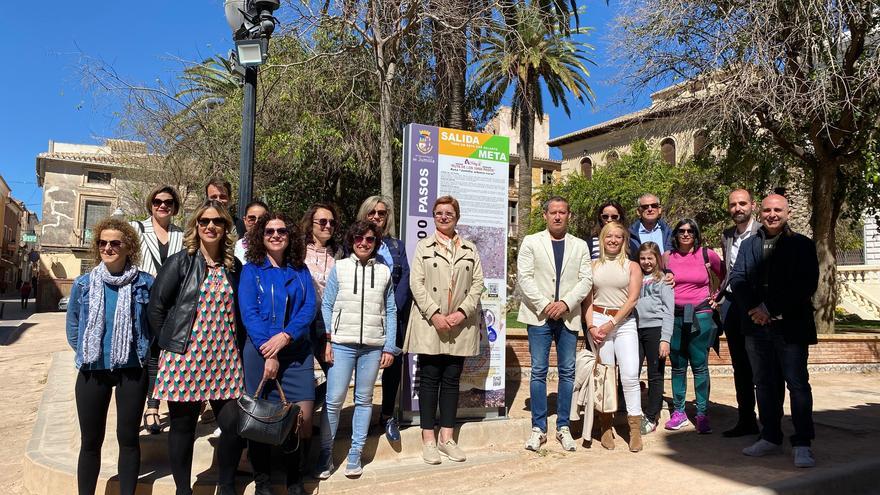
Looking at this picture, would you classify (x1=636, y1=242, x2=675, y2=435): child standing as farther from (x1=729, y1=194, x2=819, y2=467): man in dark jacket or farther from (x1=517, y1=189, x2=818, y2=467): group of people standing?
(x1=729, y1=194, x2=819, y2=467): man in dark jacket

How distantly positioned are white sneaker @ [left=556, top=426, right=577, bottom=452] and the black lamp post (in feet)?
11.4

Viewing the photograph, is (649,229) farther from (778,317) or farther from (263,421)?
(263,421)

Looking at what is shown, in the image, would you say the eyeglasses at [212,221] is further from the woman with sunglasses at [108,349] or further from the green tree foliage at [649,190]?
the green tree foliage at [649,190]

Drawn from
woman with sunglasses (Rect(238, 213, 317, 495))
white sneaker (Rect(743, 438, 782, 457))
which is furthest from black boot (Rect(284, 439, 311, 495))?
white sneaker (Rect(743, 438, 782, 457))

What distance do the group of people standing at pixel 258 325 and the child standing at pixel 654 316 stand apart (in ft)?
5.87

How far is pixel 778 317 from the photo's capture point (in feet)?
15.9

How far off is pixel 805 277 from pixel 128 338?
5.03 meters

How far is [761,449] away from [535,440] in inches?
75.6

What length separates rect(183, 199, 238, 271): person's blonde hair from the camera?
3.85 metres

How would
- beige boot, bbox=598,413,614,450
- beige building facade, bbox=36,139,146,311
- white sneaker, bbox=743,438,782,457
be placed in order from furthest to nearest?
beige building facade, bbox=36,139,146,311, beige boot, bbox=598,413,614,450, white sneaker, bbox=743,438,782,457

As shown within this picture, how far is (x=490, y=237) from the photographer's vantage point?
566cm

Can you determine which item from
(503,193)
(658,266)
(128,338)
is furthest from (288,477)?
(658,266)

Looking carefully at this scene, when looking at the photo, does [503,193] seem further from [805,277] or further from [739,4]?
[739,4]

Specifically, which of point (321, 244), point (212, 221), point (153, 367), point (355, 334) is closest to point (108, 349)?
point (153, 367)
